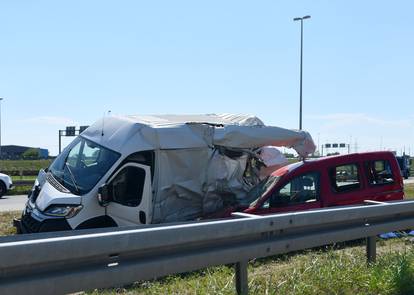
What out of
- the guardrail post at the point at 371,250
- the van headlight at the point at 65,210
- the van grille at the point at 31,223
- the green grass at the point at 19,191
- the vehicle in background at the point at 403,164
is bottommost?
the vehicle in background at the point at 403,164

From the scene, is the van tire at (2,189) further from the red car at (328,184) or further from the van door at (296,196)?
the van door at (296,196)

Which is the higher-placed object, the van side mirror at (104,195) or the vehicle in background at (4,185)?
the van side mirror at (104,195)

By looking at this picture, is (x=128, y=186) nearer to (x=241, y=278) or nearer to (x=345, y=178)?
(x=345, y=178)

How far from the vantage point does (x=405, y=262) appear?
5.82 meters

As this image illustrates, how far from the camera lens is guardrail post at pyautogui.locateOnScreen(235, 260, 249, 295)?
472cm

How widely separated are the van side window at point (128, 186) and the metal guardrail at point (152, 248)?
4321 millimetres

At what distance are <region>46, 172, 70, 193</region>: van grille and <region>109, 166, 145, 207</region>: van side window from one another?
80 centimetres

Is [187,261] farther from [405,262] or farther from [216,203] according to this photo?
[216,203]

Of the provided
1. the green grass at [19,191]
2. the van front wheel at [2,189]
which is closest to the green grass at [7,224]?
the van front wheel at [2,189]

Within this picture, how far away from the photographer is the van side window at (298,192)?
364 inches

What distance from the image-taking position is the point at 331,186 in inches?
380

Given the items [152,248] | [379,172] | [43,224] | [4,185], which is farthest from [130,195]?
[4,185]

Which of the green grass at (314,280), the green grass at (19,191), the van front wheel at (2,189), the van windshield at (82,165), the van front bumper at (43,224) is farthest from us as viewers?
the green grass at (19,191)

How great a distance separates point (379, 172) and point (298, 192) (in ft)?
6.39
